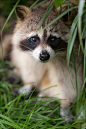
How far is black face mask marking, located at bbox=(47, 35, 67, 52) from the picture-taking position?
260cm

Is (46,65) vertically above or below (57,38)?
below

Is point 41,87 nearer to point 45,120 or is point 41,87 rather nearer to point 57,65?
point 57,65

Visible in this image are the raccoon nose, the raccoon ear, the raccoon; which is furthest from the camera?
the raccoon ear

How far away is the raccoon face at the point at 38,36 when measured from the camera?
99.5 inches

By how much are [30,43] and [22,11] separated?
1.70ft

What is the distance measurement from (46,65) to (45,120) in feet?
3.30

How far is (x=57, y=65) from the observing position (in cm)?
300

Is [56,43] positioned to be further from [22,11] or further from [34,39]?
[22,11]

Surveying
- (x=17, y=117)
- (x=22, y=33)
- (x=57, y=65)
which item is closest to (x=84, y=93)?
(x=57, y=65)

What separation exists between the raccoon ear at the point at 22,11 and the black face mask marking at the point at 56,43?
59 centimetres

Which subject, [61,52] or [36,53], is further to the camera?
[61,52]

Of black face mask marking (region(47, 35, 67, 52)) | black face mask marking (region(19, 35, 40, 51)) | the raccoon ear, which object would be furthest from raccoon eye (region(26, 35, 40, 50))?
the raccoon ear

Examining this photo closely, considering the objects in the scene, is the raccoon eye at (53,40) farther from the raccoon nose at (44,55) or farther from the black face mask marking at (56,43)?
the raccoon nose at (44,55)

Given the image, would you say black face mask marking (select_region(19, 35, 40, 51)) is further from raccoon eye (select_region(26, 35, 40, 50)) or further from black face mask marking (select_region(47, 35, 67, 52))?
black face mask marking (select_region(47, 35, 67, 52))
